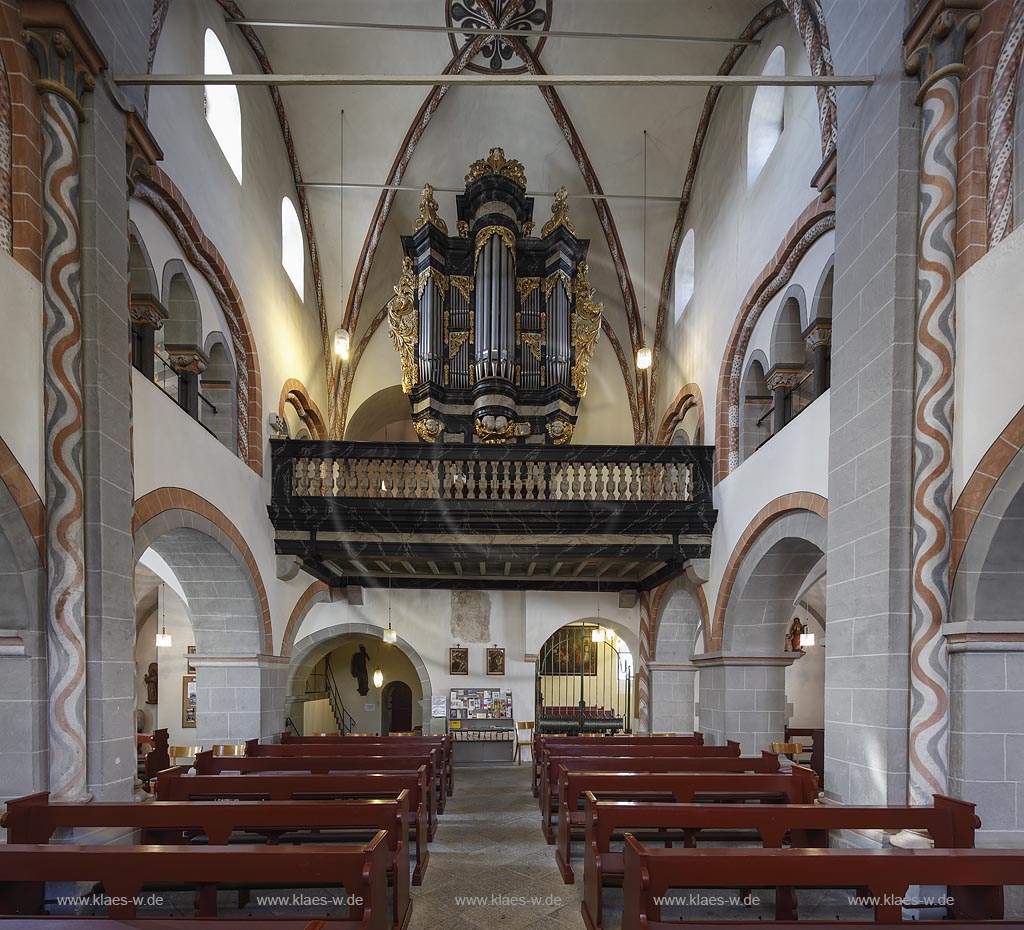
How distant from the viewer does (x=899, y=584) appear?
6176mm

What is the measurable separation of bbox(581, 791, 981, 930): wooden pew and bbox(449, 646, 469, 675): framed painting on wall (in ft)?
36.5

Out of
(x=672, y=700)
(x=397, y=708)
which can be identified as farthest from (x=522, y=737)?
(x=397, y=708)

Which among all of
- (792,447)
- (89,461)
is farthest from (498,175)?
(89,461)

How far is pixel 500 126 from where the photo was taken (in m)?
15.7

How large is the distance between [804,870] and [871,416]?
11.7 ft

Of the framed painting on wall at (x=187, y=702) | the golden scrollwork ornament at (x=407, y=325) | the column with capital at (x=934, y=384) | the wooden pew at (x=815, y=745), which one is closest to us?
the column with capital at (x=934, y=384)

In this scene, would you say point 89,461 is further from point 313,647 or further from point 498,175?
point 313,647

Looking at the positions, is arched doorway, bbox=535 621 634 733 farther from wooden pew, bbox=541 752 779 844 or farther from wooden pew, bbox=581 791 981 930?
wooden pew, bbox=581 791 981 930

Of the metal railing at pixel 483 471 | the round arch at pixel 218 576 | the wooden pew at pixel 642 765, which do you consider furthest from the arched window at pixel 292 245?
the wooden pew at pixel 642 765

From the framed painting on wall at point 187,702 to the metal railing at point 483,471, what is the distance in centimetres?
881

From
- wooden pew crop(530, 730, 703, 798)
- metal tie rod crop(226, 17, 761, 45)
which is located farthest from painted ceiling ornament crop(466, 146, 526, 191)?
wooden pew crop(530, 730, 703, 798)

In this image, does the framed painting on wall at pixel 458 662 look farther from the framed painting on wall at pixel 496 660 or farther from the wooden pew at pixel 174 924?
the wooden pew at pixel 174 924

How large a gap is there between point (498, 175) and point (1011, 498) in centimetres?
1108

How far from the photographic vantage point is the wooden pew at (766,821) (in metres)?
5.56
